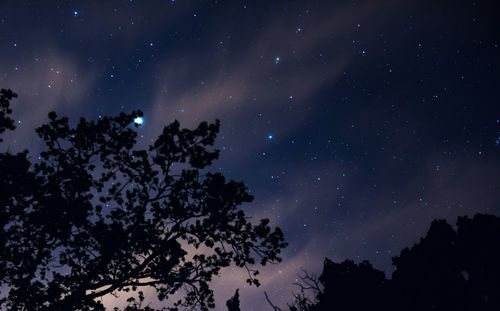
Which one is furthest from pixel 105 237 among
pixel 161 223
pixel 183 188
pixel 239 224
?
pixel 239 224

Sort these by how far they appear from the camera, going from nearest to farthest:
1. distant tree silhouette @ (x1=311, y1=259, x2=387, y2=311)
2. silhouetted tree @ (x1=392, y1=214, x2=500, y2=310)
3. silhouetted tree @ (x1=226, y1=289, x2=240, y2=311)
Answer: silhouetted tree @ (x1=392, y1=214, x2=500, y2=310) < distant tree silhouette @ (x1=311, y1=259, x2=387, y2=311) < silhouetted tree @ (x1=226, y1=289, x2=240, y2=311)

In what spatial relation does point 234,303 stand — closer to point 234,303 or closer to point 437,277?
point 234,303

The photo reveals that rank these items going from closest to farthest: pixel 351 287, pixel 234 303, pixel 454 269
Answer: pixel 454 269
pixel 351 287
pixel 234 303

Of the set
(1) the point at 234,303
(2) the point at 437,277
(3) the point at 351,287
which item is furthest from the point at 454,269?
(1) the point at 234,303

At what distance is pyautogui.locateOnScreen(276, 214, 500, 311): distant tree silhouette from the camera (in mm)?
24672

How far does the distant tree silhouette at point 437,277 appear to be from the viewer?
24.7 metres

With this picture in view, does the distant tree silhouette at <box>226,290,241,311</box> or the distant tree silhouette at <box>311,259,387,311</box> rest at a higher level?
the distant tree silhouette at <box>226,290,241,311</box>

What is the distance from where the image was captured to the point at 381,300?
3055cm

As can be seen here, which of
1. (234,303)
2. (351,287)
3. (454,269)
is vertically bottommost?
(454,269)

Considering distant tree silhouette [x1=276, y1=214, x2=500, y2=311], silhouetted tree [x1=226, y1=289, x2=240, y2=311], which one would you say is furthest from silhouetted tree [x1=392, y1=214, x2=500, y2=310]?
silhouetted tree [x1=226, y1=289, x2=240, y2=311]

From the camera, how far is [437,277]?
2655 cm

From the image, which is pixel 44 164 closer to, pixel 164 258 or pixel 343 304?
pixel 164 258

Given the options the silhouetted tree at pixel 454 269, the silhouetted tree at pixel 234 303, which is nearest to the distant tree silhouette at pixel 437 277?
the silhouetted tree at pixel 454 269

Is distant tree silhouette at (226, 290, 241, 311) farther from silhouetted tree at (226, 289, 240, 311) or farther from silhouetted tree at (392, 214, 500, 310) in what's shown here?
silhouetted tree at (392, 214, 500, 310)
